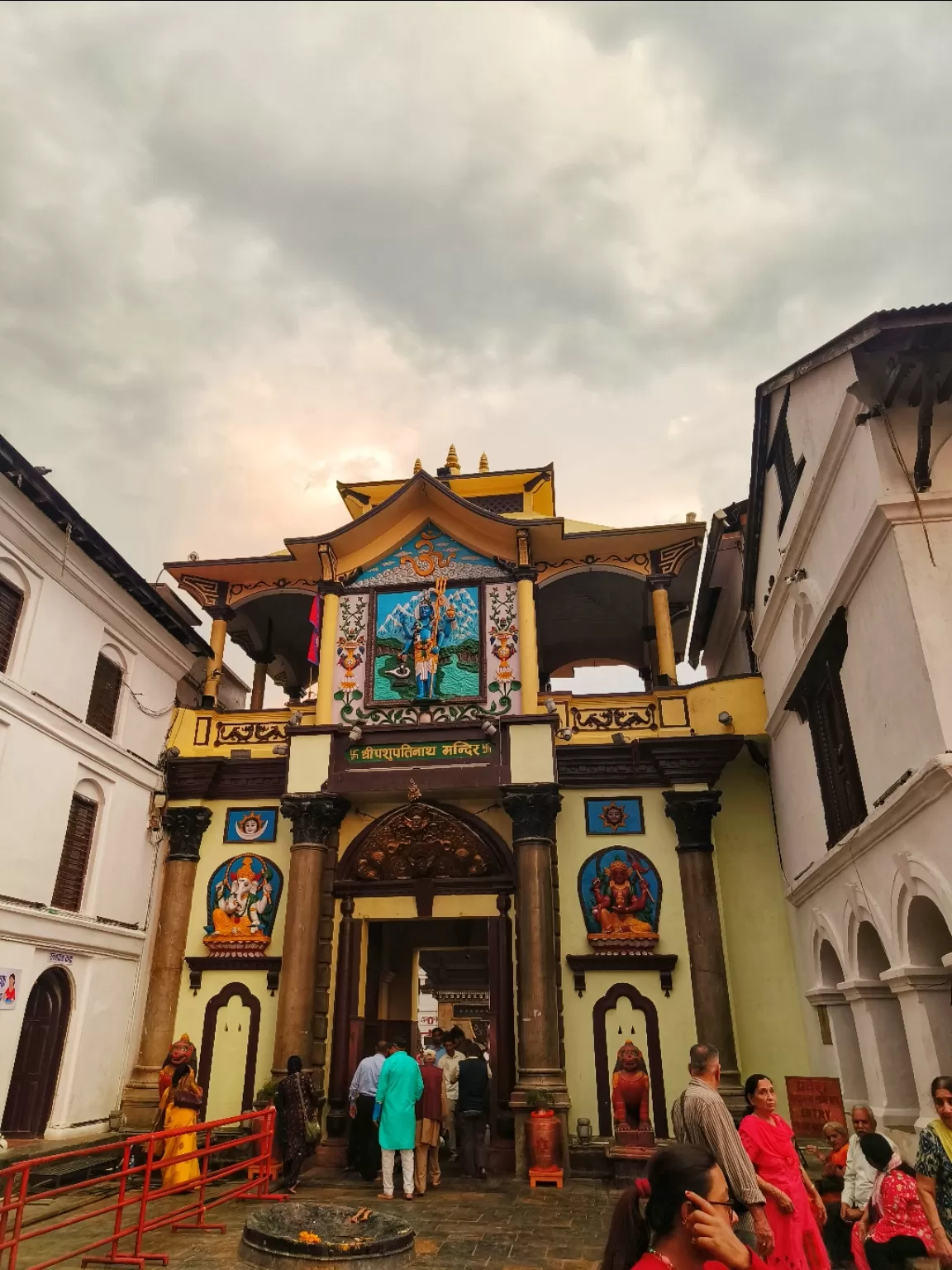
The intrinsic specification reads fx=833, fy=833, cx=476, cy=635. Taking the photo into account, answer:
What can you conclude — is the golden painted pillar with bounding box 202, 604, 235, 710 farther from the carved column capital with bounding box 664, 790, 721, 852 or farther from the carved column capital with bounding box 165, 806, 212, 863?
the carved column capital with bounding box 664, 790, 721, 852

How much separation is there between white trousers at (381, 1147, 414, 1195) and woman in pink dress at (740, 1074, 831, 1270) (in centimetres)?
609

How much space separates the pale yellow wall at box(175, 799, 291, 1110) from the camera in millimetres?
14578

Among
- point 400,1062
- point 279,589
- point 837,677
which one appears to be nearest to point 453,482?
point 279,589

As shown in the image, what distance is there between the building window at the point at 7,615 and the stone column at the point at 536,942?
8.19m

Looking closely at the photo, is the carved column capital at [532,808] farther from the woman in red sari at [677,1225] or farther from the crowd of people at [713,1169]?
the woman in red sari at [677,1225]

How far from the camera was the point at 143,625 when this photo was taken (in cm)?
1611

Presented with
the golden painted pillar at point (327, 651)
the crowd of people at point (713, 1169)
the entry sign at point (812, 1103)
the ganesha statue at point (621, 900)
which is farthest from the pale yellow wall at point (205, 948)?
the entry sign at point (812, 1103)

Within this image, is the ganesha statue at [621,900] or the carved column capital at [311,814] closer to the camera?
the ganesha statue at [621,900]

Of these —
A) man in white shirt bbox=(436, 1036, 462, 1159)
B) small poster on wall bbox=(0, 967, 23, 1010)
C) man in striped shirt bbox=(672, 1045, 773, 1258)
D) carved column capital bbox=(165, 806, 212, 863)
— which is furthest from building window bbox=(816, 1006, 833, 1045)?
small poster on wall bbox=(0, 967, 23, 1010)

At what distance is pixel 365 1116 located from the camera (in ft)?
39.6

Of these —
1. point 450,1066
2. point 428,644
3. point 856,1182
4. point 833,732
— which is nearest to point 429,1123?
point 450,1066

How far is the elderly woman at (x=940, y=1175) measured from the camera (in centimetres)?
580

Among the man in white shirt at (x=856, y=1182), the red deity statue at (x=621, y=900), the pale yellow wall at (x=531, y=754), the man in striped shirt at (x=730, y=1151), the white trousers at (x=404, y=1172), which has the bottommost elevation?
the white trousers at (x=404, y=1172)

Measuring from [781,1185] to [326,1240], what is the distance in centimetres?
383
